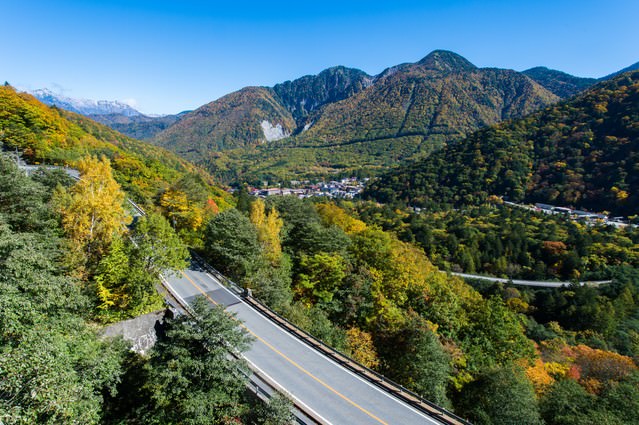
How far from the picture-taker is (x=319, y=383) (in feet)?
48.9

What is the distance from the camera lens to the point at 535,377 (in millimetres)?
21891

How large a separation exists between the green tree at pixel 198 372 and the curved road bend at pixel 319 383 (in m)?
1.56

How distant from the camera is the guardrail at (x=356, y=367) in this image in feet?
43.9

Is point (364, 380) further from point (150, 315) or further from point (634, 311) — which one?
point (634, 311)

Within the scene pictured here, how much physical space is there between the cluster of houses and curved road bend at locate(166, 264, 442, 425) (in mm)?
115476

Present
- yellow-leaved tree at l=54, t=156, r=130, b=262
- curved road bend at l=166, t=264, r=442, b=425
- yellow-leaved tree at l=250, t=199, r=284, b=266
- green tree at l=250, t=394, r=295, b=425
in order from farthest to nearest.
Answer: yellow-leaved tree at l=250, t=199, r=284, b=266 → yellow-leaved tree at l=54, t=156, r=130, b=262 → curved road bend at l=166, t=264, r=442, b=425 → green tree at l=250, t=394, r=295, b=425

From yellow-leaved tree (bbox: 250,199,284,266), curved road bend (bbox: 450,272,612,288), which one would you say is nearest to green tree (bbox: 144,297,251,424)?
yellow-leaved tree (bbox: 250,199,284,266)

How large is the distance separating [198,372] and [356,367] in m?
8.10

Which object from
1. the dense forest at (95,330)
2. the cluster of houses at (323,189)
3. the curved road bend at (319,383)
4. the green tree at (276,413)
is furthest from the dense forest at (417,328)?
the cluster of houses at (323,189)

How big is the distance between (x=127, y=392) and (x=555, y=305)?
5672cm

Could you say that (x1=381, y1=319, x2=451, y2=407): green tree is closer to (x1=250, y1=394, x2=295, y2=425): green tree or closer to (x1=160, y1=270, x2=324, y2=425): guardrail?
(x1=160, y1=270, x2=324, y2=425): guardrail

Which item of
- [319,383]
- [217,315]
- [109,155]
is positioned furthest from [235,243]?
[109,155]

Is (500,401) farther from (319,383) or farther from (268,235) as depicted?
(268,235)

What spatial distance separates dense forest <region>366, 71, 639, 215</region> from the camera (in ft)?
297
